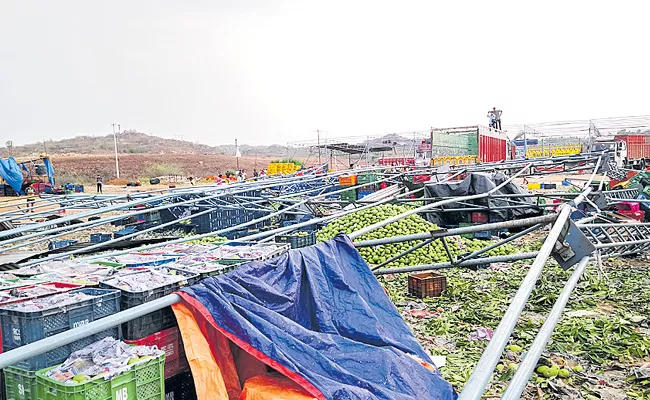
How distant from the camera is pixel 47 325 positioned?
3094mm

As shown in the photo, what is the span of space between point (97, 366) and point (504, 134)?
2899 cm

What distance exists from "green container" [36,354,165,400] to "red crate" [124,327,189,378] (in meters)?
0.25

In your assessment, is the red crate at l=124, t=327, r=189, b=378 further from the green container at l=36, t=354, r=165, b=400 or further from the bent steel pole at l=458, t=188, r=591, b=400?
the bent steel pole at l=458, t=188, r=591, b=400

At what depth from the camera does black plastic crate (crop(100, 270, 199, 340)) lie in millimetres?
3387

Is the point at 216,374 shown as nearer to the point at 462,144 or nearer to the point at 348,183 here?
the point at 348,183

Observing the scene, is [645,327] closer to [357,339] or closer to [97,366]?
[357,339]

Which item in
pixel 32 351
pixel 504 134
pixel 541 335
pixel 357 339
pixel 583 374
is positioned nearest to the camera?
pixel 32 351

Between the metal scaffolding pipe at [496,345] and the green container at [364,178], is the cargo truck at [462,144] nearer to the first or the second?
the green container at [364,178]

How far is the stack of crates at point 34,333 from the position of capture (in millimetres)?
3004

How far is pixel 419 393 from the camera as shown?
12.2 feet

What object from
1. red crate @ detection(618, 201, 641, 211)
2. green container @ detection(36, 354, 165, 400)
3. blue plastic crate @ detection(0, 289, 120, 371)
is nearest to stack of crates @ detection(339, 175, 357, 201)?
red crate @ detection(618, 201, 641, 211)

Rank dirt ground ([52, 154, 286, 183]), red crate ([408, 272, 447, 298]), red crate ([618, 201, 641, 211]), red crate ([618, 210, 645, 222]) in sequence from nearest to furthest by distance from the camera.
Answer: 1. red crate ([408, 272, 447, 298])
2. red crate ([618, 210, 645, 222])
3. red crate ([618, 201, 641, 211])
4. dirt ground ([52, 154, 286, 183])

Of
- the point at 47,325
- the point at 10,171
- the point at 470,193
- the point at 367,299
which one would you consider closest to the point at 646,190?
the point at 470,193

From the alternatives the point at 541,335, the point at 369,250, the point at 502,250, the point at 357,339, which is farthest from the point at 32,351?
the point at 502,250
